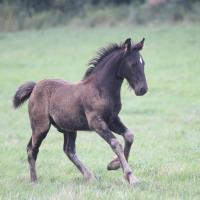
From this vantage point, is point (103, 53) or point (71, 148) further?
point (71, 148)

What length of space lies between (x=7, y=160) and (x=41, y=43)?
2573 cm

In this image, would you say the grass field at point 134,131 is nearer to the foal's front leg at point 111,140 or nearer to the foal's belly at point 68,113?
the foal's front leg at point 111,140

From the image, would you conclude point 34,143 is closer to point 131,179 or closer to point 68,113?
point 68,113

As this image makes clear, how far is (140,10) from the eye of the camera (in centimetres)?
4350

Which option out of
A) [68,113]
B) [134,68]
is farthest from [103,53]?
[68,113]

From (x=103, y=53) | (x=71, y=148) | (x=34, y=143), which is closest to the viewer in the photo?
(x=103, y=53)

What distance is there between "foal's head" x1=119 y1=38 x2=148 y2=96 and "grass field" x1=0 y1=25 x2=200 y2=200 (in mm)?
1277

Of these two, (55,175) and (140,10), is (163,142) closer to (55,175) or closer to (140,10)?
(55,175)

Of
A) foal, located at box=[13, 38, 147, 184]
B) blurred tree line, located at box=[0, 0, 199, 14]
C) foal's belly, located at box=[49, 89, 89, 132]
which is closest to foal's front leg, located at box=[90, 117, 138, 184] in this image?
foal, located at box=[13, 38, 147, 184]

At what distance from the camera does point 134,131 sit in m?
14.5

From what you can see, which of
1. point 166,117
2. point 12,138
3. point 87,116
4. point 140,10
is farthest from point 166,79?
point 140,10

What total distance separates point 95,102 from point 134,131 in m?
5.44

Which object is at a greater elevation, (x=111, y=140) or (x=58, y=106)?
(x=58, y=106)

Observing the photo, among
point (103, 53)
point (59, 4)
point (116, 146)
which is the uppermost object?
point (103, 53)
